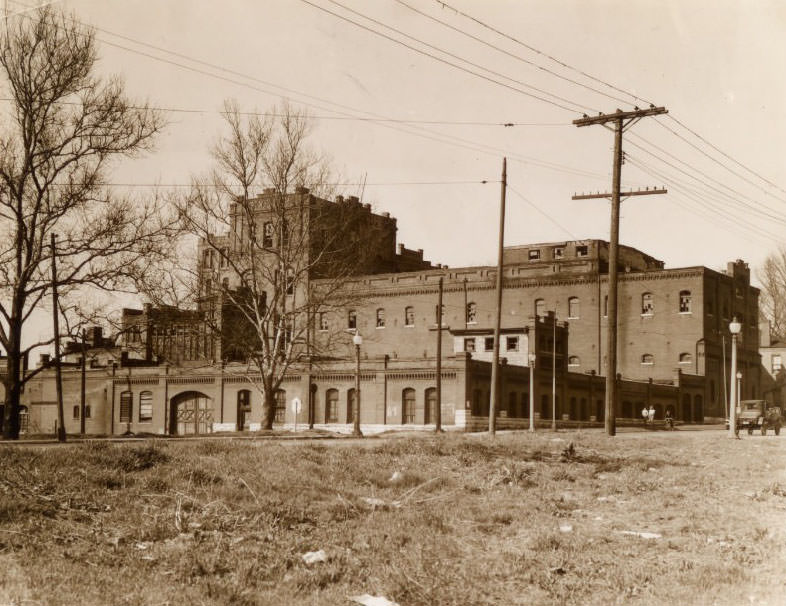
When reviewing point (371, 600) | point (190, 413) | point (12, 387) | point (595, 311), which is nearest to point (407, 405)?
point (190, 413)

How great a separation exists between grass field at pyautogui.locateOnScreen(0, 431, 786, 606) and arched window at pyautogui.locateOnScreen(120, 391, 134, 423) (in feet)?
172

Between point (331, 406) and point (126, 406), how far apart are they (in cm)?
1802

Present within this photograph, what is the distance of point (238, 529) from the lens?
8781mm

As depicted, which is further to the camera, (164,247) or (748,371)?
(748,371)

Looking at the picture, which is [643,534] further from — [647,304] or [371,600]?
[647,304]

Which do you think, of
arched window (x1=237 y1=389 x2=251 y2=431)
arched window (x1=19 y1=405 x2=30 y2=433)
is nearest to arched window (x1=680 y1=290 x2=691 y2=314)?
arched window (x1=237 y1=389 x2=251 y2=431)

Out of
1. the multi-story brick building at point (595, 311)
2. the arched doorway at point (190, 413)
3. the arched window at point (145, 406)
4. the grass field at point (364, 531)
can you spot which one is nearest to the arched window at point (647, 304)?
the multi-story brick building at point (595, 311)

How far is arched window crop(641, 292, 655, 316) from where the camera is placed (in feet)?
216

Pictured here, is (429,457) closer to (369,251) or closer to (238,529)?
(238,529)

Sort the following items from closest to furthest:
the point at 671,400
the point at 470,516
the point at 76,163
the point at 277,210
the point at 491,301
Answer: the point at 470,516 → the point at 76,163 → the point at 277,210 → the point at 671,400 → the point at 491,301

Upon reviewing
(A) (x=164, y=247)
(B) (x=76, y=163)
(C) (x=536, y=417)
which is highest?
(B) (x=76, y=163)

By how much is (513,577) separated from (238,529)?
2815mm

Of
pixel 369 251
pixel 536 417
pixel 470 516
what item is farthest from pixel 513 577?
pixel 536 417

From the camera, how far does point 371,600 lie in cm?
699
